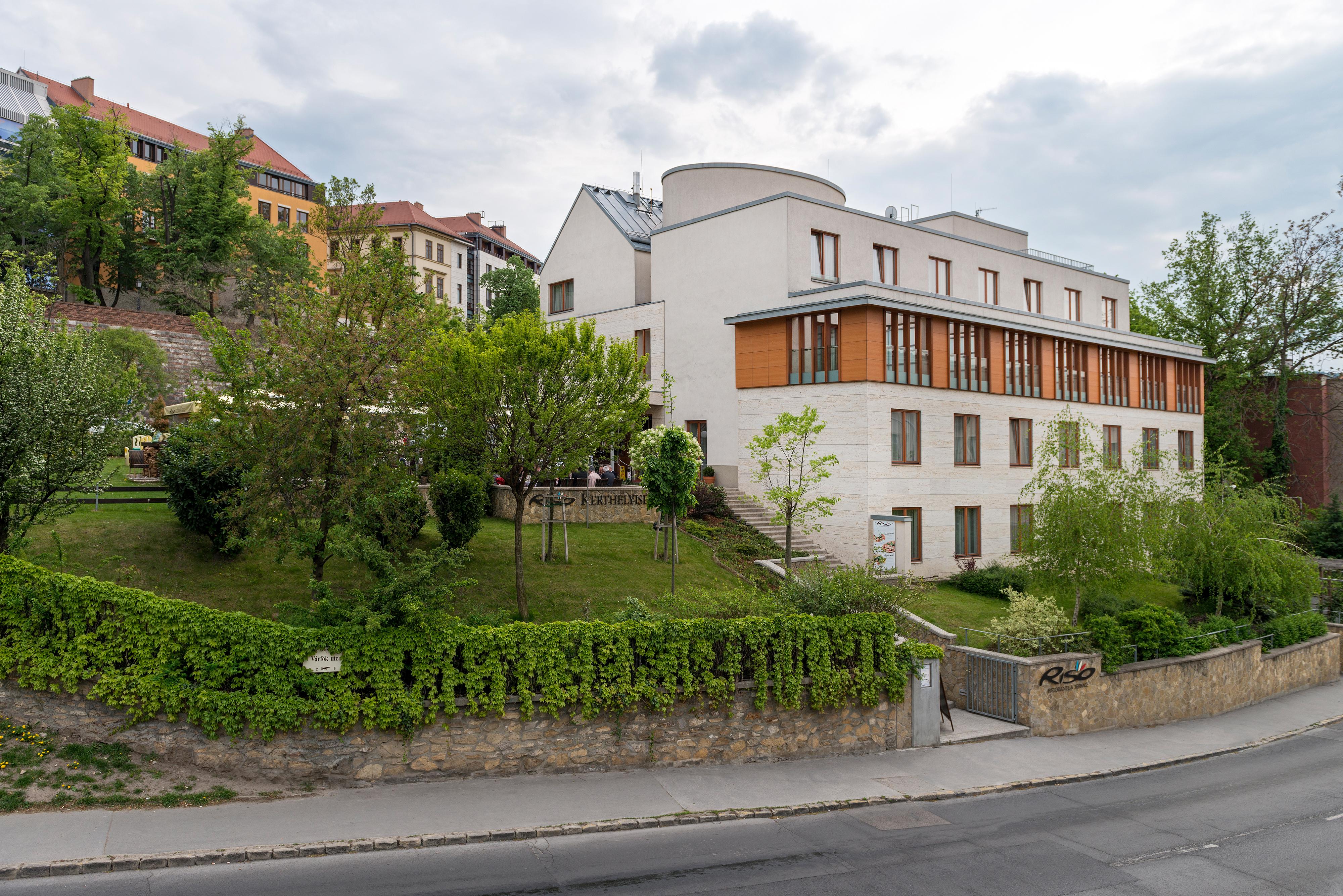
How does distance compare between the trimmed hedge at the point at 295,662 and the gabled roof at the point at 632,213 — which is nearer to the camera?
the trimmed hedge at the point at 295,662

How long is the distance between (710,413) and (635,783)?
21504 mm

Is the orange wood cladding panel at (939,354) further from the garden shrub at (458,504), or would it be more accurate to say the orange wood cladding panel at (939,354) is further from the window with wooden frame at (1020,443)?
the garden shrub at (458,504)

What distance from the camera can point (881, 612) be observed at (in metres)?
15.5

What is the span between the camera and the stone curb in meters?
9.12

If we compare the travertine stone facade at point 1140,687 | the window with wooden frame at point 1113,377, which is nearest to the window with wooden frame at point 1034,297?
the window with wooden frame at point 1113,377

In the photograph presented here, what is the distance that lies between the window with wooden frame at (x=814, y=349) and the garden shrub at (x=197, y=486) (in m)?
18.7

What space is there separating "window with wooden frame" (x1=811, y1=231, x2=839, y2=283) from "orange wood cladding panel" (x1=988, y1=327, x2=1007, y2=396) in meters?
6.22

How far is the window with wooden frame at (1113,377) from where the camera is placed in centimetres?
3684

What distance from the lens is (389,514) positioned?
15344mm

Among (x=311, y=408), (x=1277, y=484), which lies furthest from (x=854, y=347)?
(x=1277, y=484)

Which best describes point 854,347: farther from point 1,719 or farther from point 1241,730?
point 1,719

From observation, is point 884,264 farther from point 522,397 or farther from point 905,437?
point 522,397

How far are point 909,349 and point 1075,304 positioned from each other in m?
19.2

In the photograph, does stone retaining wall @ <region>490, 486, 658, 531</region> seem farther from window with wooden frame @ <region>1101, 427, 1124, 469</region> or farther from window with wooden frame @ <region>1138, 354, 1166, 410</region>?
window with wooden frame @ <region>1138, 354, 1166, 410</region>
